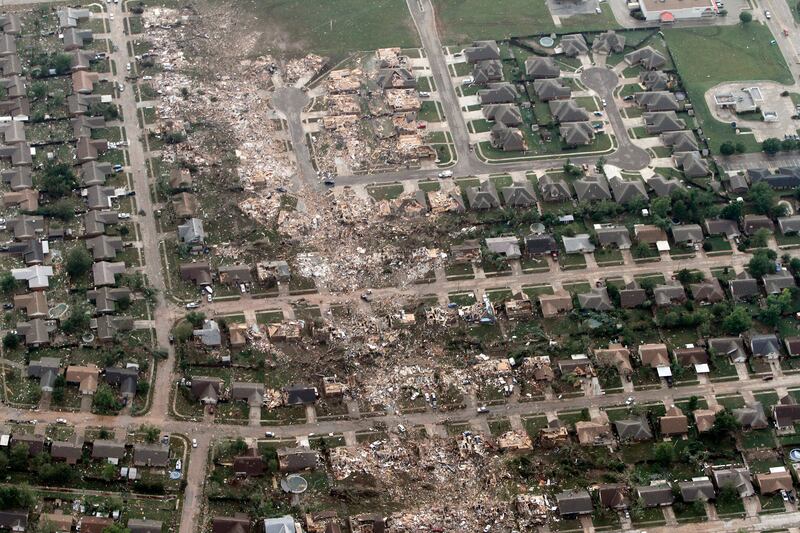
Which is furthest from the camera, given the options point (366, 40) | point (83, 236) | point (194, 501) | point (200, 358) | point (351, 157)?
point (366, 40)

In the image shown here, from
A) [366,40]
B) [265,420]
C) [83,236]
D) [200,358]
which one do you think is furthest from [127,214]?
[366,40]

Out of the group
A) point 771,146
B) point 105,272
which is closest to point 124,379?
point 105,272

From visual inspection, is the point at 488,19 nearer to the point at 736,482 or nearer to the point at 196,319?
the point at 196,319

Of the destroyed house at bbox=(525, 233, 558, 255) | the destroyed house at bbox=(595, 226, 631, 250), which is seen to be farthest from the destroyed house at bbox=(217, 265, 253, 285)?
the destroyed house at bbox=(595, 226, 631, 250)

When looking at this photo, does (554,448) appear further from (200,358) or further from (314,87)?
(314,87)

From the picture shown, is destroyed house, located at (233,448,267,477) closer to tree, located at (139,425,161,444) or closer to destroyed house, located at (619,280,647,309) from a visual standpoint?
tree, located at (139,425,161,444)

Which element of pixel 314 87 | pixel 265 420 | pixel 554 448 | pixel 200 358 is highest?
pixel 314 87
